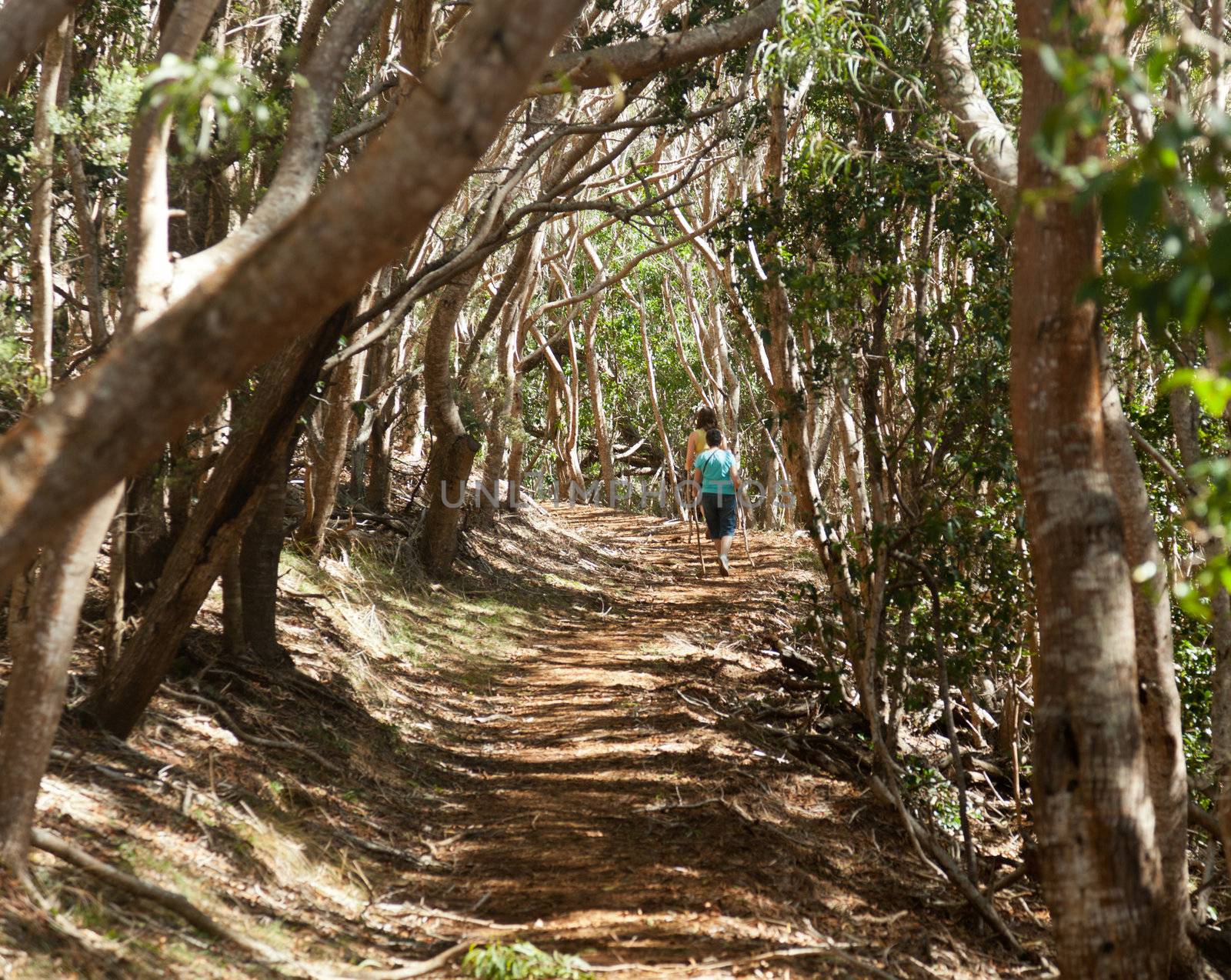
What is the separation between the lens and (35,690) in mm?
3705

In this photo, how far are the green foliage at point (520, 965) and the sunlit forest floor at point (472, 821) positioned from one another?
29 millimetres

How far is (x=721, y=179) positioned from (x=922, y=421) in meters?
15.7

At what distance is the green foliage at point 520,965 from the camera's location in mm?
4207

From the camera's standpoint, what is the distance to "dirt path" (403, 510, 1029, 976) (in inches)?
193

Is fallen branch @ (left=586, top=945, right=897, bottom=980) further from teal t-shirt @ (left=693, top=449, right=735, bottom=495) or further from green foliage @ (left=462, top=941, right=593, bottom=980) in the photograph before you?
teal t-shirt @ (left=693, top=449, right=735, bottom=495)

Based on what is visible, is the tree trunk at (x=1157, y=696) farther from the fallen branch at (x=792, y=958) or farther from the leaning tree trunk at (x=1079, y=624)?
the fallen branch at (x=792, y=958)

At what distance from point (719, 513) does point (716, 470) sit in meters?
0.76

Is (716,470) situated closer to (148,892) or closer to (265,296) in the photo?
(148,892)

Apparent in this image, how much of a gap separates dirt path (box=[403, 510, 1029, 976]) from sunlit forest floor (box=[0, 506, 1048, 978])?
0.06ft

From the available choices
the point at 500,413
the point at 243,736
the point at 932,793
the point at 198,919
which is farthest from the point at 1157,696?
the point at 500,413

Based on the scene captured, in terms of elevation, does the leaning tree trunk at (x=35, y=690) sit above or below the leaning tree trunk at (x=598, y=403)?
below

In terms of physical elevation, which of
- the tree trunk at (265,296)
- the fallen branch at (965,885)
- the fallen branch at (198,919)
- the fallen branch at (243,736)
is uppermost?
the tree trunk at (265,296)

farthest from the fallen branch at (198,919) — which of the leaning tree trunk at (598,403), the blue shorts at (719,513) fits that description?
the leaning tree trunk at (598,403)

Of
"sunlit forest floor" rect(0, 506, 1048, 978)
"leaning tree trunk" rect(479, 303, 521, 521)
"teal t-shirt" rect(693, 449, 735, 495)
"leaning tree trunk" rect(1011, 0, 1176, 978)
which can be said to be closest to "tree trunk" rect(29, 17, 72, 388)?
"sunlit forest floor" rect(0, 506, 1048, 978)
